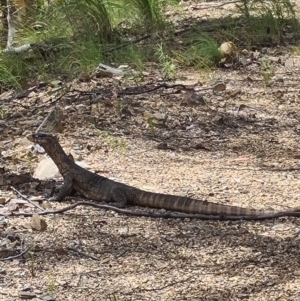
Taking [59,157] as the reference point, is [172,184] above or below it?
below

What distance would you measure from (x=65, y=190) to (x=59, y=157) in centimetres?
26

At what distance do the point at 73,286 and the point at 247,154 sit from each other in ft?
7.23

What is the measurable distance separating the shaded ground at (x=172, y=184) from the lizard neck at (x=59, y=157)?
0.68 feet

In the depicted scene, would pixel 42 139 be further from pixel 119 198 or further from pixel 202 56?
pixel 202 56

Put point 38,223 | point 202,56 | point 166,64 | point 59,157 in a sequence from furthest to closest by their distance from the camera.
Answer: point 202,56 → point 166,64 → point 59,157 → point 38,223

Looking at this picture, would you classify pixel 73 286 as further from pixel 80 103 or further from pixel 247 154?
pixel 80 103

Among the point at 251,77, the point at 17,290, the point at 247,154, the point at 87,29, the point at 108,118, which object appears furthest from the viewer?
the point at 87,29

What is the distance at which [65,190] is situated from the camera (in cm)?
486

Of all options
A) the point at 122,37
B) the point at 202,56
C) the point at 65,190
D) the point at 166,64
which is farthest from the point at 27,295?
the point at 122,37

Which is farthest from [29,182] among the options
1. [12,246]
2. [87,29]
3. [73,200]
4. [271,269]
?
[87,29]

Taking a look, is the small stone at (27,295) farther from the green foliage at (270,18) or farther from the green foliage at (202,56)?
the green foliage at (270,18)

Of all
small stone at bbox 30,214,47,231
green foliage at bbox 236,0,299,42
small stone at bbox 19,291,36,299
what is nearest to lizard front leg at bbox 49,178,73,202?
small stone at bbox 30,214,47,231

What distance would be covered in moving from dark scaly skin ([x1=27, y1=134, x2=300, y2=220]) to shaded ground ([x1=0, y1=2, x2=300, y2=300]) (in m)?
0.07

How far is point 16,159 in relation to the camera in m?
5.48
